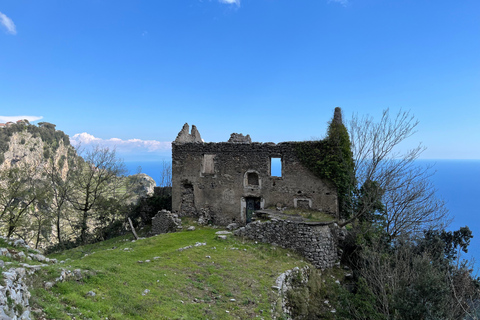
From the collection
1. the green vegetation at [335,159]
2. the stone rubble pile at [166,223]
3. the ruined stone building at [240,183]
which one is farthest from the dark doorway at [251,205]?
the stone rubble pile at [166,223]

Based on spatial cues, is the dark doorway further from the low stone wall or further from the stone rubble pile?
the stone rubble pile

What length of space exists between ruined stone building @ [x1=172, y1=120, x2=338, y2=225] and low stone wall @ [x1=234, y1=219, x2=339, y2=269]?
135 inches

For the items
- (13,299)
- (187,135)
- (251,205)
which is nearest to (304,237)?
(251,205)

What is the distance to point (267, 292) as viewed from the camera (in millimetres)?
9859

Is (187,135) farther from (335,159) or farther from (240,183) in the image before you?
(335,159)

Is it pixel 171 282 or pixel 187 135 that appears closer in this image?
pixel 171 282

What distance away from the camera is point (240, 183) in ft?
65.1

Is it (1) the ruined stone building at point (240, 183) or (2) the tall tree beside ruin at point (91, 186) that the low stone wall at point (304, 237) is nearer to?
(1) the ruined stone building at point (240, 183)

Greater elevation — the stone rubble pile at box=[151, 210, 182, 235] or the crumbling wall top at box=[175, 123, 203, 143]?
the crumbling wall top at box=[175, 123, 203, 143]

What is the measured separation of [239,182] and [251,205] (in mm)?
1831

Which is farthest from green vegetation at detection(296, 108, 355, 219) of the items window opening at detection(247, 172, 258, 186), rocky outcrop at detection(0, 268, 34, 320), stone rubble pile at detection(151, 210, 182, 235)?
rocky outcrop at detection(0, 268, 34, 320)

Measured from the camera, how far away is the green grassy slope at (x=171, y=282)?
20.9 feet

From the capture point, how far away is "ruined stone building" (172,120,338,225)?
18.3 meters

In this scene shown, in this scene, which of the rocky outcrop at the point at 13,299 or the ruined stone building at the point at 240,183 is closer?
the rocky outcrop at the point at 13,299
